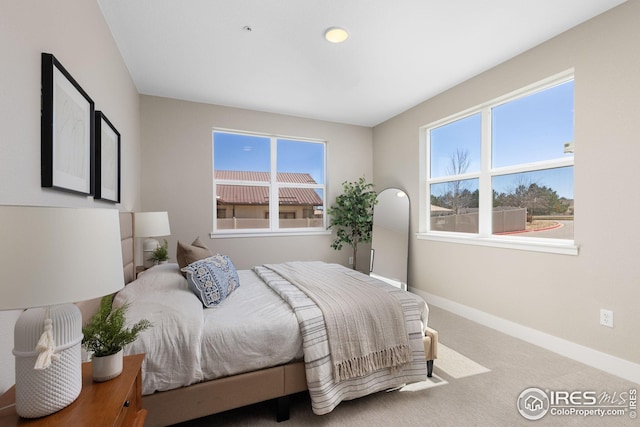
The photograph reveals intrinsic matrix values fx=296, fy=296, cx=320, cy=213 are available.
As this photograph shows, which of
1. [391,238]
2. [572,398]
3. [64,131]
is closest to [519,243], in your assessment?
[572,398]

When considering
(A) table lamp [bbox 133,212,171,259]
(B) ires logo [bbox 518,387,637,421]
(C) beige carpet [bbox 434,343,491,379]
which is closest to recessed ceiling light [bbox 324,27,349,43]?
(A) table lamp [bbox 133,212,171,259]

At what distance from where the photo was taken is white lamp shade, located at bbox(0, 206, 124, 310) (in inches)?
24.0

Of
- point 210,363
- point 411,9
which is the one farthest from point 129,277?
point 411,9

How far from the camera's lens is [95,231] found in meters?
→ 0.73

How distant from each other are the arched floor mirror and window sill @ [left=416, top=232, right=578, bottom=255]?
1.83 feet

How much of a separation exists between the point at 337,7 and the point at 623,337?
3.20 m

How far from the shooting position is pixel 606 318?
227 centimetres

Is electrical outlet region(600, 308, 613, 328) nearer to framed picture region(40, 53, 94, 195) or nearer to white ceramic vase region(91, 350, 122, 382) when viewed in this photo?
white ceramic vase region(91, 350, 122, 382)

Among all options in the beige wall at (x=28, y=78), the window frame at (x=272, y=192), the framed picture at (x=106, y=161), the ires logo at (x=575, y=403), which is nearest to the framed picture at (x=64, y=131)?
the beige wall at (x=28, y=78)

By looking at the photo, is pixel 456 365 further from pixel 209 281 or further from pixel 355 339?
pixel 209 281

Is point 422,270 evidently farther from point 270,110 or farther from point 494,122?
point 270,110

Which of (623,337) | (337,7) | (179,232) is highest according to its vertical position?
(337,7)

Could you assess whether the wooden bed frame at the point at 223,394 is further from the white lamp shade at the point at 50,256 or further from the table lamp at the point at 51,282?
the white lamp shade at the point at 50,256

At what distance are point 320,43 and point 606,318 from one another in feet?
10.5
